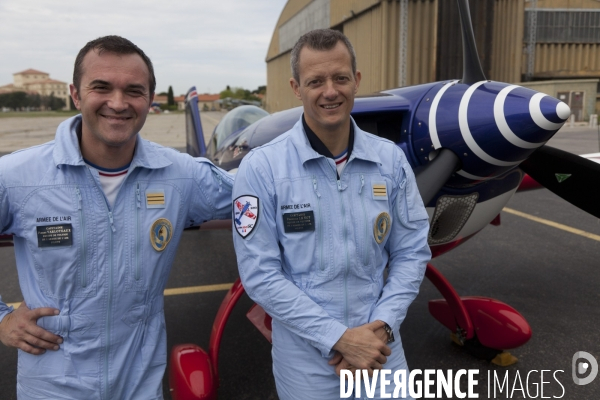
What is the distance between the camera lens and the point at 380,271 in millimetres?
1730

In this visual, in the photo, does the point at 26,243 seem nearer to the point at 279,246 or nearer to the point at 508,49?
the point at 279,246

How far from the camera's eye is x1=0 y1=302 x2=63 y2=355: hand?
1545 mm

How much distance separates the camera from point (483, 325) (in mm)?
2941

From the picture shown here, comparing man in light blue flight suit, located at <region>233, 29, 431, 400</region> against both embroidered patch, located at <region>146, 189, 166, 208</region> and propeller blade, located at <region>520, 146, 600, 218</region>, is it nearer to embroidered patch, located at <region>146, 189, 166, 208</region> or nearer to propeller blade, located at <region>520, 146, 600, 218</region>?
embroidered patch, located at <region>146, 189, 166, 208</region>

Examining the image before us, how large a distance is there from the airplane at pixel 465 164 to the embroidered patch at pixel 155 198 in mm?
1004

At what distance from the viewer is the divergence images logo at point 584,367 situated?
2.74 metres

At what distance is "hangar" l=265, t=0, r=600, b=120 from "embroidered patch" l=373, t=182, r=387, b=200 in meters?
16.9

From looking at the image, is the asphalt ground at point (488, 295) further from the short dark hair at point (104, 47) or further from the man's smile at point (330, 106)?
the short dark hair at point (104, 47)

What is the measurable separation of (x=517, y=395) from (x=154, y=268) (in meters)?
2.11

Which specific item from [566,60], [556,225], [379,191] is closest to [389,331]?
[379,191]

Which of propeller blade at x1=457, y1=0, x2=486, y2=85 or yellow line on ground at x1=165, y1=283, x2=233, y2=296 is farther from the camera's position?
yellow line on ground at x1=165, y1=283, x2=233, y2=296

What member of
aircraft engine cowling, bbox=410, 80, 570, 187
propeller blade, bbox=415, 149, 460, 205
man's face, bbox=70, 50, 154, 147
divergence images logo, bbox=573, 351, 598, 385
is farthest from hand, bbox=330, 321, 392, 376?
divergence images logo, bbox=573, 351, 598, 385

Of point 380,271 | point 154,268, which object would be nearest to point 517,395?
point 380,271

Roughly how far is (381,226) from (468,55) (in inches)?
61.0
